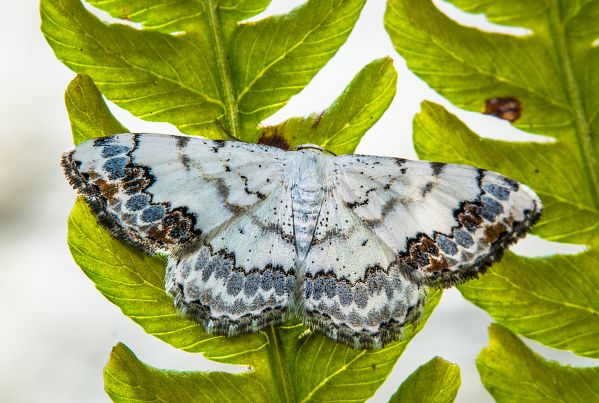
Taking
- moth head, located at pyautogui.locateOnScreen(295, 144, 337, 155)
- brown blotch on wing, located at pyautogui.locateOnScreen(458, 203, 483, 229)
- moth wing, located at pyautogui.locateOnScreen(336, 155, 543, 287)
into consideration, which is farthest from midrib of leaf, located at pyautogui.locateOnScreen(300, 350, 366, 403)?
moth head, located at pyautogui.locateOnScreen(295, 144, 337, 155)

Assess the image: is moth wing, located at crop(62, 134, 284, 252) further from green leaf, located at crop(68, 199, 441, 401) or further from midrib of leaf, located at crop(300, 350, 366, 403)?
midrib of leaf, located at crop(300, 350, 366, 403)

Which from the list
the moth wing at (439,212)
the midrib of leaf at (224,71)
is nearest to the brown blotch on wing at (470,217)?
the moth wing at (439,212)

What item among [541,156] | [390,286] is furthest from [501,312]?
[541,156]

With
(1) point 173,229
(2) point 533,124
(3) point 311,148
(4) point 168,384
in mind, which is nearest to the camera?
(4) point 168,384

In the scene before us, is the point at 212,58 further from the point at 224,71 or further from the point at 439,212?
the point at 439,212

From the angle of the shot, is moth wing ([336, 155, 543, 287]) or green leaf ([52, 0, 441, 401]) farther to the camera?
moth wing ([336, 155, 543, 287])

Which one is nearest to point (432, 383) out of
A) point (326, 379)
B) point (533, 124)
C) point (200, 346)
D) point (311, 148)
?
point (326, 379)
